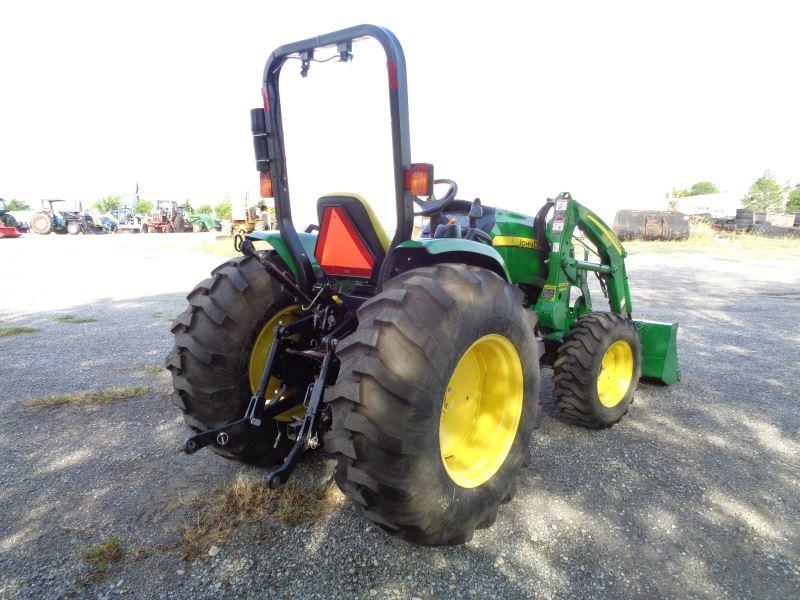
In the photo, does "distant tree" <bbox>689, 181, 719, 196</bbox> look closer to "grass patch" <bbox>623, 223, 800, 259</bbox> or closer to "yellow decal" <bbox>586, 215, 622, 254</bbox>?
"grass patch" <bbox>623, 223, 800, 259</bbox>

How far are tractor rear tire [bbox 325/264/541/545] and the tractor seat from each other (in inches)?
17.0

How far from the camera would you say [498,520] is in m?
2.44

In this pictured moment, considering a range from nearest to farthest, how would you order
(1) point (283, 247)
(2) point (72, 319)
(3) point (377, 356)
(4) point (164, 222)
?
(3) point (377, 356) → (1) point (283, 247) → (2) point (72, 319) → (4) point (164, 222)

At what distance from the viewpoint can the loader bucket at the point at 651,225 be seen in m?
19.6

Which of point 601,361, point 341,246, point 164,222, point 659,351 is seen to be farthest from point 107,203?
point 601,361

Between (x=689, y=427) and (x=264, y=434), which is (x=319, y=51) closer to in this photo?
(x=264, y=434)

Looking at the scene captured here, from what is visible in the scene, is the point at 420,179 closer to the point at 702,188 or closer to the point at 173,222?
the point at 173,222

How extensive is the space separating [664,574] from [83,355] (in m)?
5.70

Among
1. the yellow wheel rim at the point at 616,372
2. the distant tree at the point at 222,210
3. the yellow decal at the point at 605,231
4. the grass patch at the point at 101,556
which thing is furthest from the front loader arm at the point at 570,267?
the distant tree at the point at 222,210

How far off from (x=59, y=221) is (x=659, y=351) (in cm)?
3531

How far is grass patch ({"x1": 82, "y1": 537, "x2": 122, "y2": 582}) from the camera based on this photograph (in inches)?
81.1

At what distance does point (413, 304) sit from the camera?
6.20ft

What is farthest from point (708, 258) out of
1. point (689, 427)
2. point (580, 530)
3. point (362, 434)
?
point (362, 434)

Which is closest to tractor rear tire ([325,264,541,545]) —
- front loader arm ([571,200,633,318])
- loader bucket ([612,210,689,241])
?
front loader arm ([571,200,633,318])
